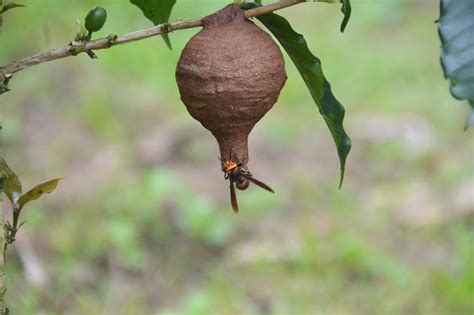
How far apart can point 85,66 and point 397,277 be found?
1930mm

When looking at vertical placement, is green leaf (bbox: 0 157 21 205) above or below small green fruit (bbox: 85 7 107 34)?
below

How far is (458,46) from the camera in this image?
34.1 inches

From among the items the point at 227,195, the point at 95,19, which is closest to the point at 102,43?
the point at 95,19

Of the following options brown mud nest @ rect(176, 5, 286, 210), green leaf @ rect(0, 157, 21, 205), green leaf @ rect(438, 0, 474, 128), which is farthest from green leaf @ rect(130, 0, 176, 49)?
green leaf @ rect(438, 0, 474, 128)

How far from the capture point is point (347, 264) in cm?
241

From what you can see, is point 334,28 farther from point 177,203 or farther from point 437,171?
point 177,203

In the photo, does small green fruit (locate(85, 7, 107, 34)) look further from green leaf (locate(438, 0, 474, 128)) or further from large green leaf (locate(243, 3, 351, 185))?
green leaf (locate(438, 0, 474, 128))

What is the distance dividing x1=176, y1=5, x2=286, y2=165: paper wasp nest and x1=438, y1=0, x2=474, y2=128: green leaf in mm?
204

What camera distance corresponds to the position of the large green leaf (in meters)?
0.98

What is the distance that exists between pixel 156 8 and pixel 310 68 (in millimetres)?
239

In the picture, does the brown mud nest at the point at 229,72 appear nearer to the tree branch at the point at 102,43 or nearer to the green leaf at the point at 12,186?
the tree branch at the point at 102,43

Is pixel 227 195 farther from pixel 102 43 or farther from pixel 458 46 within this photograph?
pixel 458 46

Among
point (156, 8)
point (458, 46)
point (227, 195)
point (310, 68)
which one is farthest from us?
point (227, 195)

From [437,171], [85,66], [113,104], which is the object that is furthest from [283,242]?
[85,66]
